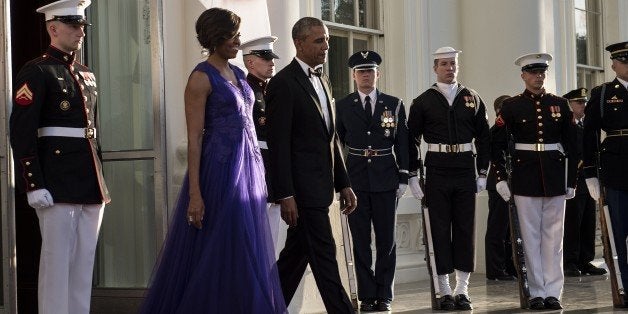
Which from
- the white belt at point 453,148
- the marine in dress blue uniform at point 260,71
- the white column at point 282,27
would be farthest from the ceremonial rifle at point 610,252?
the marine in dress blue uniform at point 260,71

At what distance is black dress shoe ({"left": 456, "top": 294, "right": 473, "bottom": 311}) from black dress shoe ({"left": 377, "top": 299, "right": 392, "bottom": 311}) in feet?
1.70

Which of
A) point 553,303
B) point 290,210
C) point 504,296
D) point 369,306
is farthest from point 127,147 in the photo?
point 504,296

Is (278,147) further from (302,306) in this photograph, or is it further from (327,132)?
(302,306)

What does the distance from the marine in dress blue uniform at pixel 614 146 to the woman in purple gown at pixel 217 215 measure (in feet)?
12.6

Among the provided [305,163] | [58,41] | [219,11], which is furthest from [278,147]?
[58,41]

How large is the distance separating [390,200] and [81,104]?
346cm

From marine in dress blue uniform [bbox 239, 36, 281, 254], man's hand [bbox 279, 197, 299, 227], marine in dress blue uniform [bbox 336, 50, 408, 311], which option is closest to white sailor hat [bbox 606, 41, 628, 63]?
marine in dress blue uniform [bbox 336, 50, 408, 311]

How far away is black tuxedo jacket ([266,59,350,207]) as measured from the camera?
6.94m

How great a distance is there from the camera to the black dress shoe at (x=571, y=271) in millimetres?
13008

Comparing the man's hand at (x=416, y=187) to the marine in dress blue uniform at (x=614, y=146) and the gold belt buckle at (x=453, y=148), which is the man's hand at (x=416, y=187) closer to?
the gold belt buckle at (x=453, y=148)

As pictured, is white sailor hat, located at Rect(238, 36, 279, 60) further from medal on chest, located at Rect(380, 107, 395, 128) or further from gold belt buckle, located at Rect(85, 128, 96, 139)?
gold belt buckle, located at Rect(85, 128, 96, 139)

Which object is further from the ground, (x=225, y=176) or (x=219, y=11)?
(x=219, y=11)

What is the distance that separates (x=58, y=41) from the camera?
703cm

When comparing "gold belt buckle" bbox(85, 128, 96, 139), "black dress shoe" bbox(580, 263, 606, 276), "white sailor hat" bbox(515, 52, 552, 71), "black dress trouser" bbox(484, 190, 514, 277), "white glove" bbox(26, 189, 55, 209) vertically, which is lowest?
"black dress shoe" bbox(580, 263, 606, 276)
